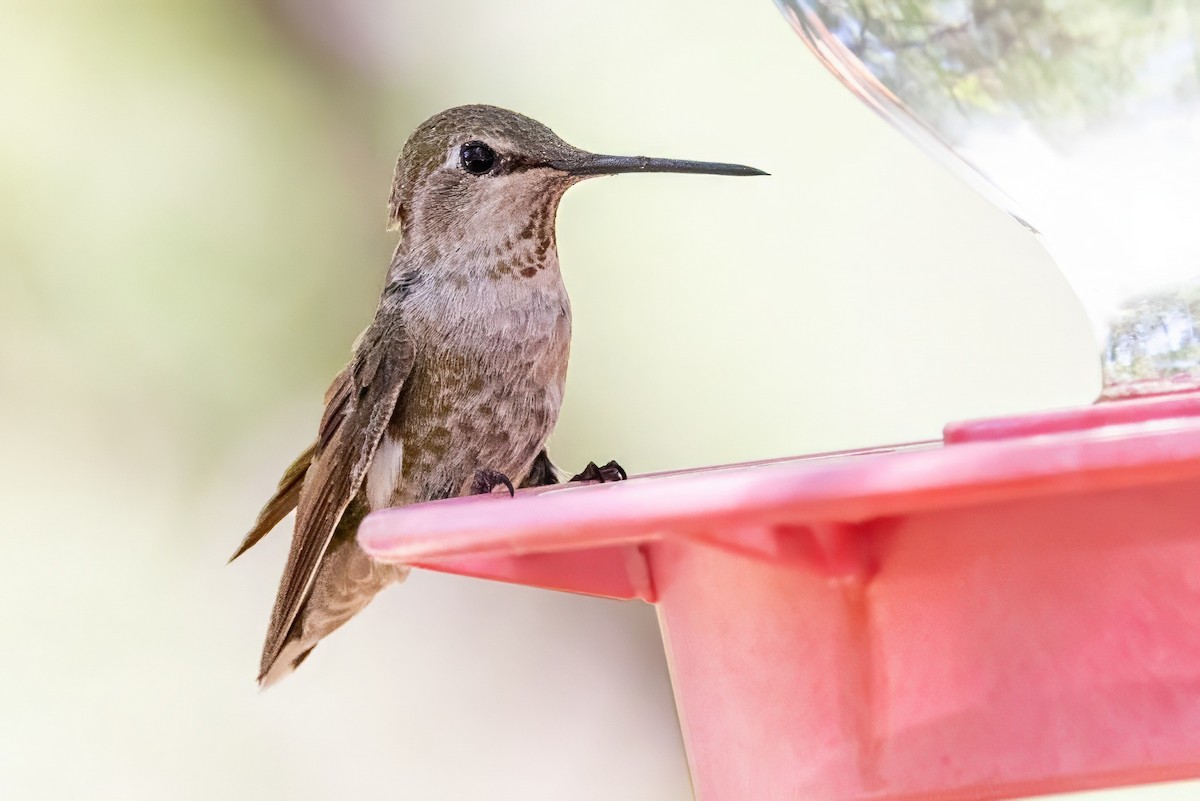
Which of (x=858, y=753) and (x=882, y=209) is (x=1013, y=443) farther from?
(x=882, y=209)

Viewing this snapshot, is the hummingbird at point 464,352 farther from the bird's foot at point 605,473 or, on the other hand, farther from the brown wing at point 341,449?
the bird's foot at point 605,473

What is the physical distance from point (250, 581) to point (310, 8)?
74.2 inches

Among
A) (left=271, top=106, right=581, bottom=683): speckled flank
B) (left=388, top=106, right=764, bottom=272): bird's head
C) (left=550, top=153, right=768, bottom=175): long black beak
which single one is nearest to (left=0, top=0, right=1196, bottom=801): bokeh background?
(left=388, top=106, right=764, bottom=272): bird's head

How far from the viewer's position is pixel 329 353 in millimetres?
4527

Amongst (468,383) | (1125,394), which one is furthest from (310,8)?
(1125,394)

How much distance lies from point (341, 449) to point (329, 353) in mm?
2029

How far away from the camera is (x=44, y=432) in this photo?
4.61 meters

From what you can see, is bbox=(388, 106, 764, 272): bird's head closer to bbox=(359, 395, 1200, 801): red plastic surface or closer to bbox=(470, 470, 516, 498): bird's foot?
bbox=(470, 470, 516, 498): bird's foot

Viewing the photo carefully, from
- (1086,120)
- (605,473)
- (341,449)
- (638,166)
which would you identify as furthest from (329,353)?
(1086,120)

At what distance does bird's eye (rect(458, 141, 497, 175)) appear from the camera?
107 inches

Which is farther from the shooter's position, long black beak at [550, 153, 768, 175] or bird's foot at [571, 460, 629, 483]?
long black beak at [550, 153, 768, 175]

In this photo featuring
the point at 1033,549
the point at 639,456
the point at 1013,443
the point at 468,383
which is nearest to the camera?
the point at 1013,443

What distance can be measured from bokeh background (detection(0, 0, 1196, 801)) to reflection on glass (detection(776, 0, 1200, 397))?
8.71 ft

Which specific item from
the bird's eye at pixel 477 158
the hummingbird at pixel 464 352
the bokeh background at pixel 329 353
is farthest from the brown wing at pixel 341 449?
the bokeh background at pixel 329 353
